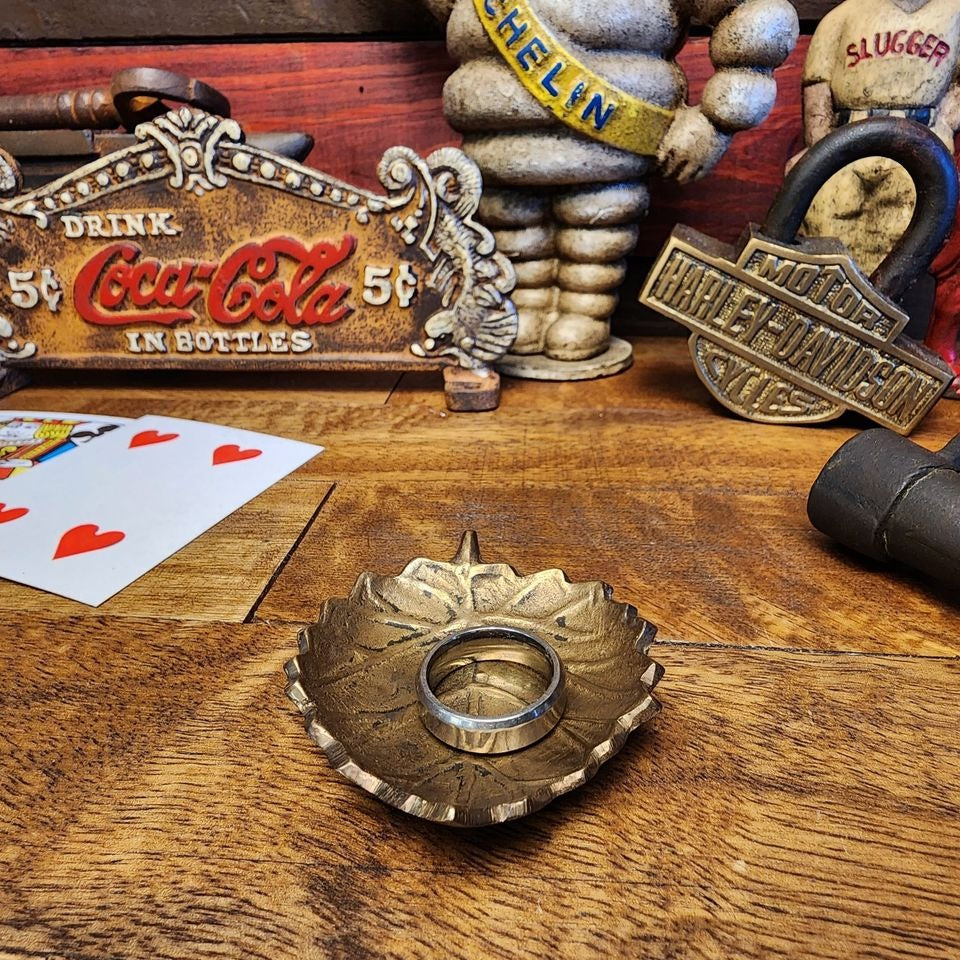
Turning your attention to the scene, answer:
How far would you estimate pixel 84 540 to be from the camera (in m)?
0.76

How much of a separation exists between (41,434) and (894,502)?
0.98 meters

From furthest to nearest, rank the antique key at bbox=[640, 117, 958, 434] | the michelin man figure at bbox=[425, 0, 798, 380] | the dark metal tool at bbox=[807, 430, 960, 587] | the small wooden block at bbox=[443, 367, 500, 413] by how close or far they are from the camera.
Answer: the small wooden block at bbox=[443, 367, 500, 413], the michelin man figure at bbox=[425, 0, 798, 380], the antique key at bbox=[640, 117, 958, 434], the dark metal tool at bbox=[807, 430, 960, 587]

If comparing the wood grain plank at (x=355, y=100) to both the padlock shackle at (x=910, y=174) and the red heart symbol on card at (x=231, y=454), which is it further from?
the red heart symbol on card at (x=231, y=454)

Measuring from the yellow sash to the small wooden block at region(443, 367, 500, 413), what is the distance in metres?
0.35

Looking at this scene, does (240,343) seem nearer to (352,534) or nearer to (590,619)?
(352,534)

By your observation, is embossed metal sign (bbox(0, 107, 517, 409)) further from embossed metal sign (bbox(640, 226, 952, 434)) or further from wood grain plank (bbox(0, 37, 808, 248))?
wood grain plank (bbox(0, 37, 808, 248))

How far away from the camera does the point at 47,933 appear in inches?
15.7

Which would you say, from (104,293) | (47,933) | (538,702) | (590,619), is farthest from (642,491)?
(104,293)

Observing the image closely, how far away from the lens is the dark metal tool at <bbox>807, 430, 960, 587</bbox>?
621 mm

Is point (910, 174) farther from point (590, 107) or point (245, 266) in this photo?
point (245, 266)

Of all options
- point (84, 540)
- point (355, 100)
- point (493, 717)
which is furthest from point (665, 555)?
point (355, 100)

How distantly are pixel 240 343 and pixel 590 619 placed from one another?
0.74 metres

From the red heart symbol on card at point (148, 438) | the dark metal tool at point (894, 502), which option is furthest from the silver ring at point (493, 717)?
the red heart symbol on card at point (148, 438)

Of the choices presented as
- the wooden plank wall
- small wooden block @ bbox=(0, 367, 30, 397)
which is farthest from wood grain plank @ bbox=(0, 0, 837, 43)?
small wooden block @ bbox=(0, 367, 30, 397)
